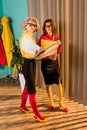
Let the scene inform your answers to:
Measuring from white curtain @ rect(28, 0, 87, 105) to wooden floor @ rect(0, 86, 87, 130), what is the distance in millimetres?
224

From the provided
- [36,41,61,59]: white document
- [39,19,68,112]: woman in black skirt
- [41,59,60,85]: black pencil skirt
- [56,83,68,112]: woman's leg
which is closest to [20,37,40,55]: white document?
[36,41,61,59]: white document

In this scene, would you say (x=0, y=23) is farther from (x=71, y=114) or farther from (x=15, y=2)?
(x=71, y=114)

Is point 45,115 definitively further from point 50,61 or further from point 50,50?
point 50,50

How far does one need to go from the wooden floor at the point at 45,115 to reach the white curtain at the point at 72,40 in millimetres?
224

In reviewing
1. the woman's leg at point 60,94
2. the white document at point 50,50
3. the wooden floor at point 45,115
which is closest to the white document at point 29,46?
the white document at point 50,50

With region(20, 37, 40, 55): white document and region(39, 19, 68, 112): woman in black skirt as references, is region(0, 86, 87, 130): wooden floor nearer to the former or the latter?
region(39, 19, 68, 112): woman in black skirt

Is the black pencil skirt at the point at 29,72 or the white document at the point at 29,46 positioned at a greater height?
the white document at the point at 29,46

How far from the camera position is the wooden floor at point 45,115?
2.62 meters

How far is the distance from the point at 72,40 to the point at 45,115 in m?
0.98

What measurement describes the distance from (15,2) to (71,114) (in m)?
2.11

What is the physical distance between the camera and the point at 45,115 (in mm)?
2885

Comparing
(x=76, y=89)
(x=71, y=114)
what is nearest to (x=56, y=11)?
(x=76, y=89)

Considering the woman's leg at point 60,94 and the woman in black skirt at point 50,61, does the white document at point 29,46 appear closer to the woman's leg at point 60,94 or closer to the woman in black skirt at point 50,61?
the woman in black skirt at point 50,61

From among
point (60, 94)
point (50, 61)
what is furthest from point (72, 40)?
point (60, 94)
